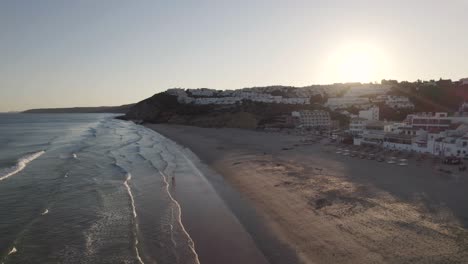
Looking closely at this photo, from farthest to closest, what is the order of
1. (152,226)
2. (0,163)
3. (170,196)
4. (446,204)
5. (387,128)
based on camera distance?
(387,128) < (0,163) < (170,196) < (446,204) < (152,226)

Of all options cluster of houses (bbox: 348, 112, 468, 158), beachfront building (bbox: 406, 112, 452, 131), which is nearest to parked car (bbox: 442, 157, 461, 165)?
cluster of houses (bbox: 348, 112, 468, 158)

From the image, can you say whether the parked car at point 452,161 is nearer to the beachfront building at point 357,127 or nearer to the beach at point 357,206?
the beach at point 357,206

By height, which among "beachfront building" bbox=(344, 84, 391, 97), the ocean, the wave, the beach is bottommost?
the beach

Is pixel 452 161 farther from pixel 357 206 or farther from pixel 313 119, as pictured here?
pixel 313 119

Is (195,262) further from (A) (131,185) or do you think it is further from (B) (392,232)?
(A) (131,185)

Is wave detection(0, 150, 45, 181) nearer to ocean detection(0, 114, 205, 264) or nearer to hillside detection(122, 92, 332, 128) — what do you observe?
ocean detection(0, 114, 205, 264)

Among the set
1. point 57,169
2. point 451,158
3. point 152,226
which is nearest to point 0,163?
point 57,169

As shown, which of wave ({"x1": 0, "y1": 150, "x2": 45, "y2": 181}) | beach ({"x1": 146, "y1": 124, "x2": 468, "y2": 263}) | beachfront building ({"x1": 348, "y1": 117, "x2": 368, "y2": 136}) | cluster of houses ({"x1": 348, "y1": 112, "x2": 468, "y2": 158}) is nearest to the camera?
beach ({"x1": 146, "y1": 124, "x2": 468, "y2": 263})
